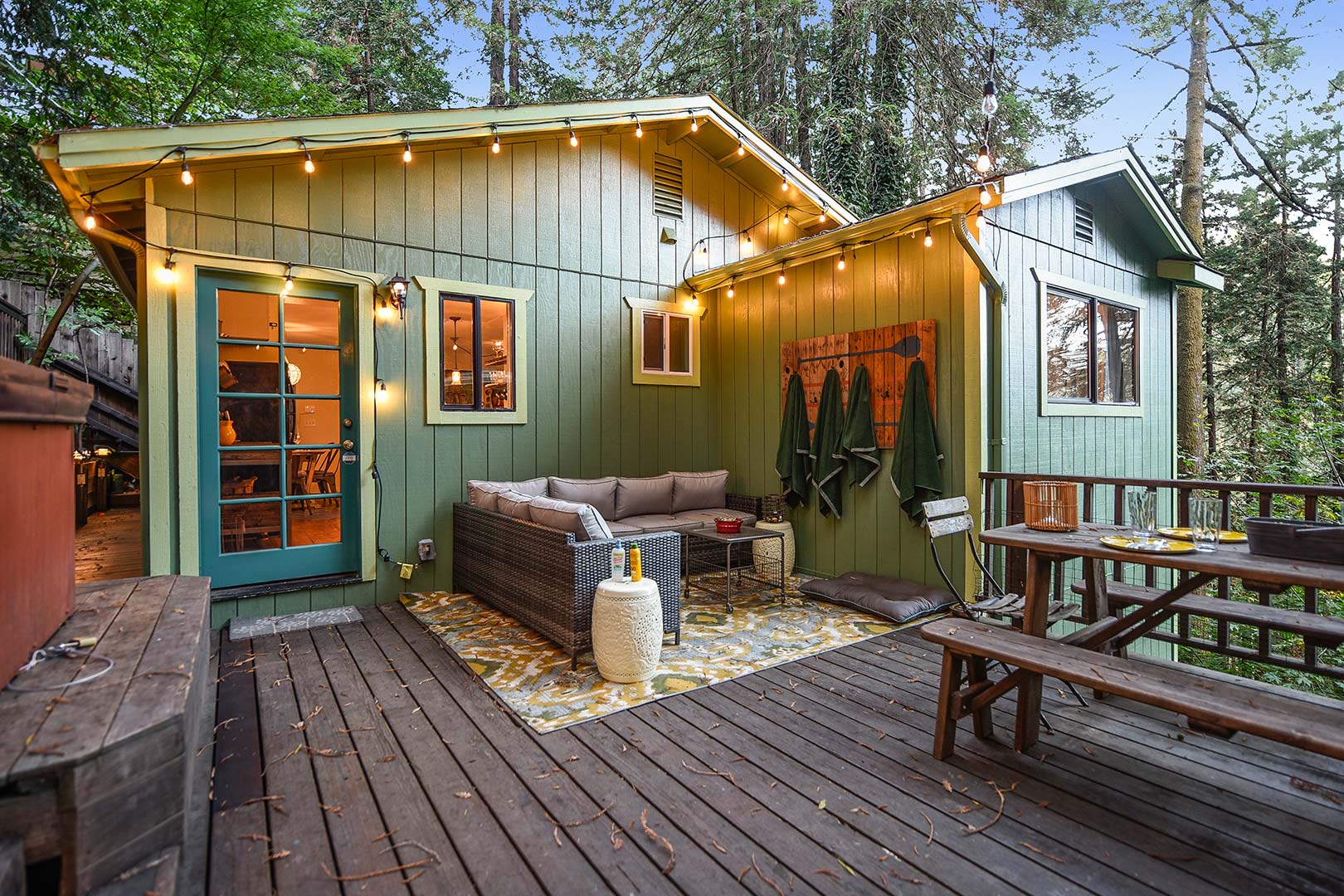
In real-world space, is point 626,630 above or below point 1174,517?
below

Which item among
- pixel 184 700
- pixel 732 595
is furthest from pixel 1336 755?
pixel 732 595

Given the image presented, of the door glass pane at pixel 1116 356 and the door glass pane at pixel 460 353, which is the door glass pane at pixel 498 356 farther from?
the door glass pane at pixel 1116 356

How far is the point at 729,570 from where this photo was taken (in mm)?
4582

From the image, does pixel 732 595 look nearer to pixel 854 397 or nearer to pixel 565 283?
pixel 854 397

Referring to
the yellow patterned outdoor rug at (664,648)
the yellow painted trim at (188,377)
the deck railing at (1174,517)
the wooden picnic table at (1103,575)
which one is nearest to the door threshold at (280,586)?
the yellow painted trim at (188,377)

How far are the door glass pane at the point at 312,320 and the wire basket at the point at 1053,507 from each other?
178 inches

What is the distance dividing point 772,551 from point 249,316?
162 inches

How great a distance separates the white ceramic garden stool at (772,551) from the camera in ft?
16.2

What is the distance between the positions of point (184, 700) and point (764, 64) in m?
9.54

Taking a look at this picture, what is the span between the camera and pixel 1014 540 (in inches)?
95.1

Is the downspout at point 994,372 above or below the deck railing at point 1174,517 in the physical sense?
above

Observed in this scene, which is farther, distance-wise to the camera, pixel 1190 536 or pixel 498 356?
pixel 498 356

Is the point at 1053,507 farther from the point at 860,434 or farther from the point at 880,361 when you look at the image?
the point at 880,361

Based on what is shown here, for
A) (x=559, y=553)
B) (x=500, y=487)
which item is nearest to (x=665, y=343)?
(x=500, y=487)
